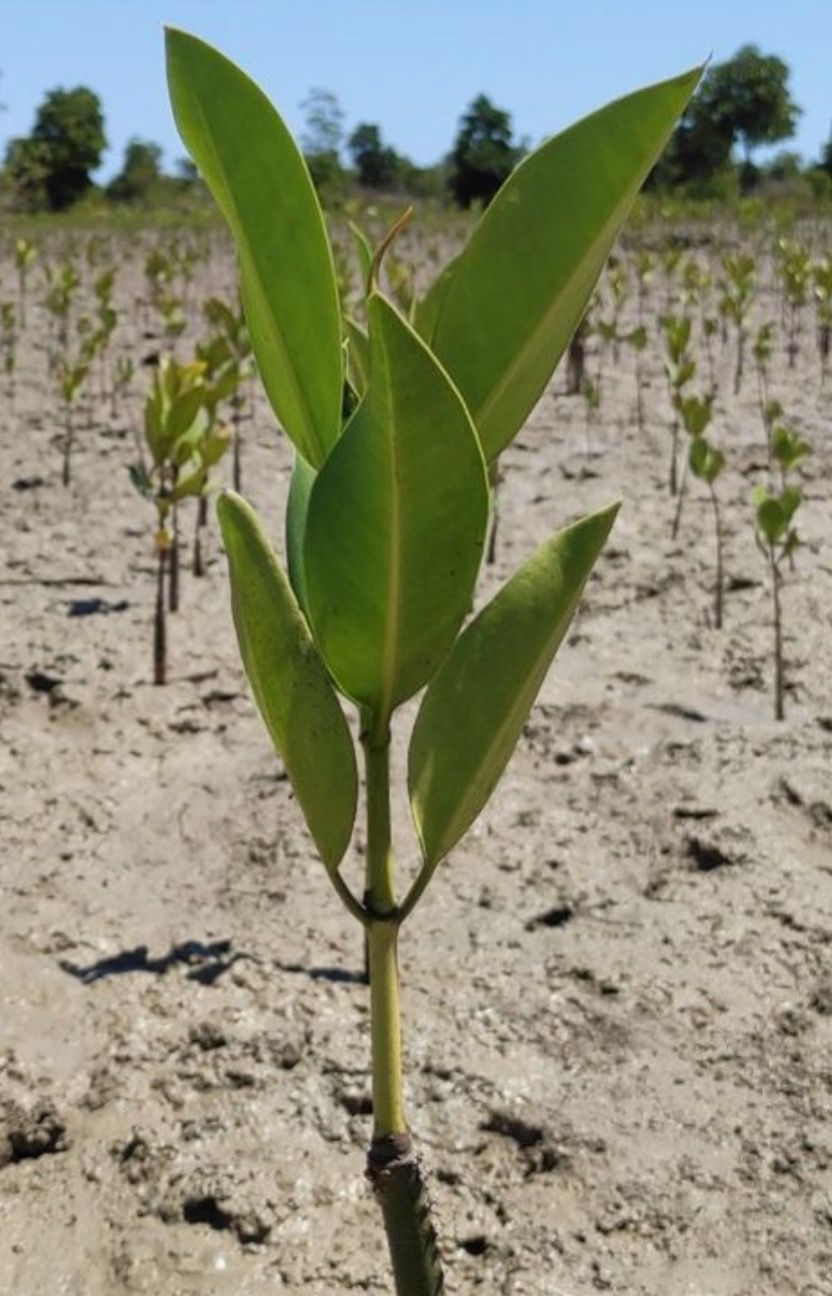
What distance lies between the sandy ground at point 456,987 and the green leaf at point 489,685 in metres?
0.88

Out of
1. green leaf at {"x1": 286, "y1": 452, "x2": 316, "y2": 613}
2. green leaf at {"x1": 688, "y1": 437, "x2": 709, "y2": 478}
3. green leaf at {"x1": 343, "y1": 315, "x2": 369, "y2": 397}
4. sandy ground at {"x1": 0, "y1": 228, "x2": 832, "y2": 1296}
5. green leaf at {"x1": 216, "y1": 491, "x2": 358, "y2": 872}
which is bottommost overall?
sandy ground at {"x1": 0, "y1": 228, "x2": 832, "y2": 1296}

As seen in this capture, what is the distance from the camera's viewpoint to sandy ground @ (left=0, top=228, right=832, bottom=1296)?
4.96ft

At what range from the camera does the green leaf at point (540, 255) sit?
0.67 m

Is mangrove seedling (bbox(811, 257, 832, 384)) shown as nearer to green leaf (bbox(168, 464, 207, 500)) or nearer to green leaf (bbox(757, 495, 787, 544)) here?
green leaf (bbox(757, 495, 787, 544))

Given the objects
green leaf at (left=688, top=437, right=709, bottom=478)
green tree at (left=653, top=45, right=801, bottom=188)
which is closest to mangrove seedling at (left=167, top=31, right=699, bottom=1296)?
green leaf at (left=688, top=437, right=709, bottom=478)

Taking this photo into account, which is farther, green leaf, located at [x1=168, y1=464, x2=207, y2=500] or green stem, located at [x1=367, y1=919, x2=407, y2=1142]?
green leaf, located at [x1=168, y1=464, x2=207, y2=500]

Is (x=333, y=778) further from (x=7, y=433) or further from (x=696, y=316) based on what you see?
(x=696, y=316)

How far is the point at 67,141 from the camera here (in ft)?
130

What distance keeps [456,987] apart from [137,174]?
45.4 m

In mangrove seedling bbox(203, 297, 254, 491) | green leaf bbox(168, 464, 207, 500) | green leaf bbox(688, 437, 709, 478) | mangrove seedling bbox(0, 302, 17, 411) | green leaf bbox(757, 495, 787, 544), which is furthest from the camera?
mangrove seedling bbox(0, 302, 17, 411)

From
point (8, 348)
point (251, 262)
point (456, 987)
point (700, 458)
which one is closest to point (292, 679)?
point (251, 262)

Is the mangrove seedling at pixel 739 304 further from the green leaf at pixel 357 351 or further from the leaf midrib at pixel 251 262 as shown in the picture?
the leaf midrib at pixel 251 262

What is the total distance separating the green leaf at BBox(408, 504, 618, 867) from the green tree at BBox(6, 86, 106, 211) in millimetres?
37906

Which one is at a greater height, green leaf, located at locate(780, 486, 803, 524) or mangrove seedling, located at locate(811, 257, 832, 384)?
mangrove seedling, located at locate(811, 257, 832, 384)
